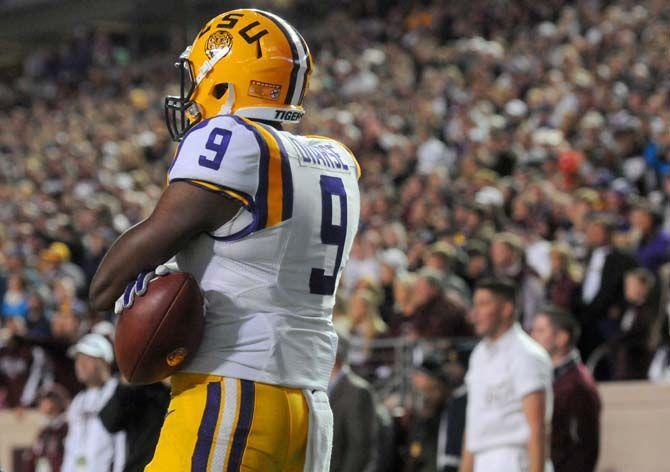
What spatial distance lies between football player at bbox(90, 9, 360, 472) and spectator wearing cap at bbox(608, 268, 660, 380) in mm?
4959

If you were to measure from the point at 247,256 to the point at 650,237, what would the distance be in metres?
6.22

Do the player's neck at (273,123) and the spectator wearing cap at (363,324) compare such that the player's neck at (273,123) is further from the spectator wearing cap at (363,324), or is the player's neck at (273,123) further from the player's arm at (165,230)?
the spectator wearing cap at (363,324)

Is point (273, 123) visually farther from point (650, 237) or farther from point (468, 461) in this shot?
point (650, 237)

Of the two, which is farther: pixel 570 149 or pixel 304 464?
pixel 570 149

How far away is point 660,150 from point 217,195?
324 inches

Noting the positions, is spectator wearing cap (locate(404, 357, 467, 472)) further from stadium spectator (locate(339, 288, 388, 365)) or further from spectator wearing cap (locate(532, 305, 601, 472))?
stadium spectator (locate(339, 288, 388, 365))

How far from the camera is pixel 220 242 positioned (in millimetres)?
3090

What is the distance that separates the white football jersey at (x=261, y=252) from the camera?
302 centimetres

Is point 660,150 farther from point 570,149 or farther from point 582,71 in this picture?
point 582,71

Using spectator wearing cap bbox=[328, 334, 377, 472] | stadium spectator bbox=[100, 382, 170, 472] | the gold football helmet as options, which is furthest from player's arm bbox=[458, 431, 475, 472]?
the gold football helmet

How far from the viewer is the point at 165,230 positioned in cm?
300

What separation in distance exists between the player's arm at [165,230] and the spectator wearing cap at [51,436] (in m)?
5.37

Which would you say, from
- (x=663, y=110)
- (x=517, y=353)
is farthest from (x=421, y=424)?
(x=663, y=110)

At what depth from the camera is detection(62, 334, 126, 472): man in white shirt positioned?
737 centimetres
